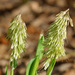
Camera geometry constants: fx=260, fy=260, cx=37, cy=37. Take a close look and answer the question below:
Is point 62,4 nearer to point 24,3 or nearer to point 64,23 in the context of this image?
point 24,3

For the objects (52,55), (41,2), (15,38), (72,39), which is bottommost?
(72,39)

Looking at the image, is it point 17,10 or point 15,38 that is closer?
point 15,38

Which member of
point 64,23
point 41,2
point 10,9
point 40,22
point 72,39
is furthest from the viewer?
point 41,2

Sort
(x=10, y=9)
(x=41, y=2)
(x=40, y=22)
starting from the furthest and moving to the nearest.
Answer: (x=41, y=2) < (x=10, y=9) < (x=40, y=22)

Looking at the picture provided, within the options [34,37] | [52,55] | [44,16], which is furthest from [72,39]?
[52,55]

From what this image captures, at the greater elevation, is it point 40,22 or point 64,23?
point 64,23

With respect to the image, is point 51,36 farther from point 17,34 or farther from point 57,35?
point 17,34

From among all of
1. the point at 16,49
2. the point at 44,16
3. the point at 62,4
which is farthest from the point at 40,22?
the point at 16,49

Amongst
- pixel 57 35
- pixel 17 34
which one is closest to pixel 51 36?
pixel 57 35
